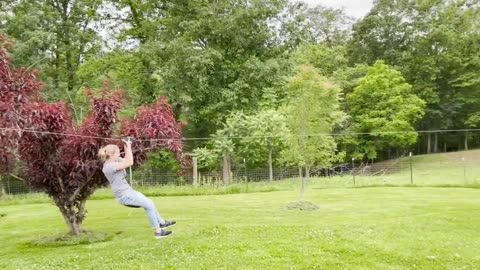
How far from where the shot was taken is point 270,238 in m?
6.99

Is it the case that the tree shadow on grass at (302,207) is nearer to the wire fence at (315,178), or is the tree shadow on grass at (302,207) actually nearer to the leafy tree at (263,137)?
the wire fence at (315,178)

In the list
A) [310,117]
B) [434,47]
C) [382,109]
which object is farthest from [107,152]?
[434,47]

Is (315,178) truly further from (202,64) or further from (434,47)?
(434,47)

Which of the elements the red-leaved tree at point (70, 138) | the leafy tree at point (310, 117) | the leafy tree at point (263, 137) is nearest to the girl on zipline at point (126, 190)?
the red-leaved tree at point (70, 138)

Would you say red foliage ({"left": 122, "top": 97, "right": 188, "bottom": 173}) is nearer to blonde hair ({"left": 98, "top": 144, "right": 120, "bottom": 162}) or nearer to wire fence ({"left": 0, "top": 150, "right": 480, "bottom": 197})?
blonde hair ({"left": 98, "top": 144, "right": 120, "bottom": 162})

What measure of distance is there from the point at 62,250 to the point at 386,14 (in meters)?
31.2

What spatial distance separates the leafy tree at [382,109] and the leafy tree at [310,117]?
1861 cm

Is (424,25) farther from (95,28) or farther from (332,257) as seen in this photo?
(332,257)

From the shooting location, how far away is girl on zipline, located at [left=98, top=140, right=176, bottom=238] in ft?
19.0

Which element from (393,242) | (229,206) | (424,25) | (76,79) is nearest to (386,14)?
(424,25)

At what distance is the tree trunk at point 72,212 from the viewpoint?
7.59 metres

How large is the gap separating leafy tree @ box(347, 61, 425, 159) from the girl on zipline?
24.8 meters

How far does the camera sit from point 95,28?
24.0m

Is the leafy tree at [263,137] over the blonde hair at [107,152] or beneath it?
over
